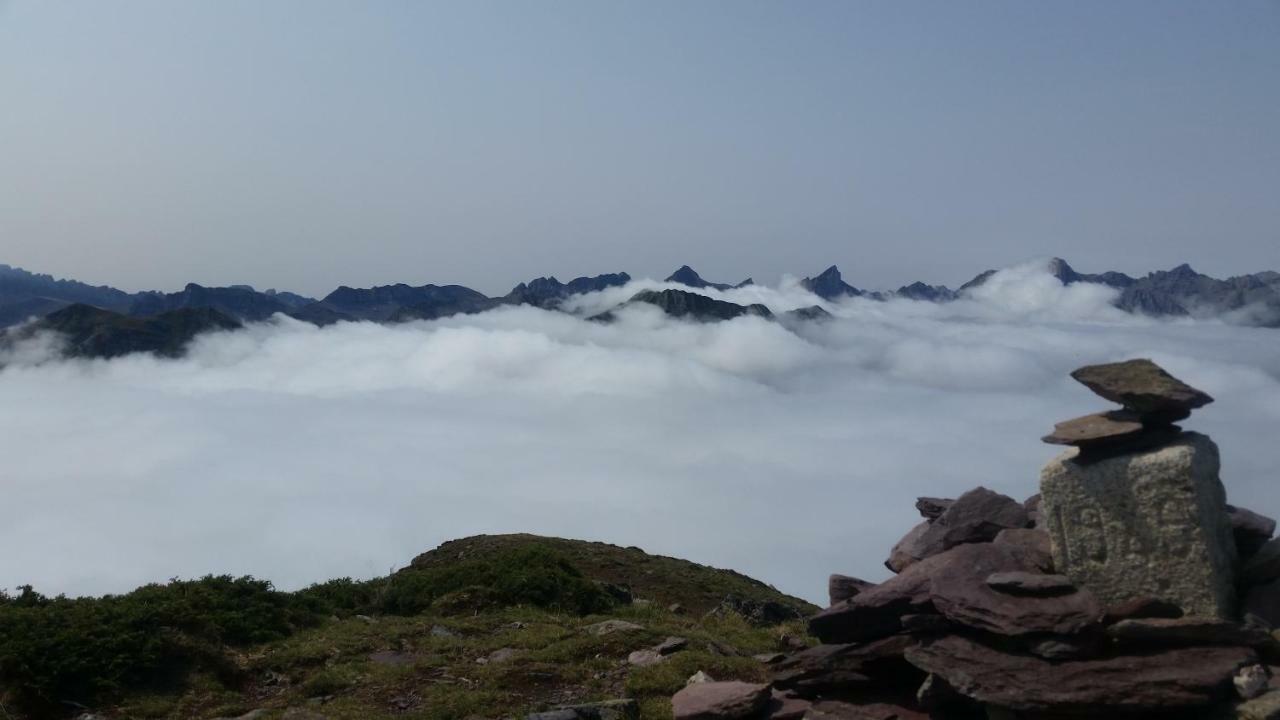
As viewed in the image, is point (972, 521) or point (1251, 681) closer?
point (1251, 681)

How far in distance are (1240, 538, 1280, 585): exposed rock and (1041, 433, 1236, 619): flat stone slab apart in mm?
192

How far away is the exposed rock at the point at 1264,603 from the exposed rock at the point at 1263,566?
9 centimetres

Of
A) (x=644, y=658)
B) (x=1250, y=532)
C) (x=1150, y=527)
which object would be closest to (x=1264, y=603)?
(x=1250, y=532)

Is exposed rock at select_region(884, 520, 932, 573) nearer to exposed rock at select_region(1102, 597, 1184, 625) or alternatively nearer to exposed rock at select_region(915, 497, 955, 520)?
exposed rock at select_region(915, 497, 955, 520)

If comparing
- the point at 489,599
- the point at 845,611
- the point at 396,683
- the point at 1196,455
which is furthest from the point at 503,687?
the point at 1196,455

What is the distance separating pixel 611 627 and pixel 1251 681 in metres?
12.6

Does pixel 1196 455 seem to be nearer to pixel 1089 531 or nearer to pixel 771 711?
pixel 1089 531

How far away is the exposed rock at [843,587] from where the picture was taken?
13.4 meters

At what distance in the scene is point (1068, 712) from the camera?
9.09 meters

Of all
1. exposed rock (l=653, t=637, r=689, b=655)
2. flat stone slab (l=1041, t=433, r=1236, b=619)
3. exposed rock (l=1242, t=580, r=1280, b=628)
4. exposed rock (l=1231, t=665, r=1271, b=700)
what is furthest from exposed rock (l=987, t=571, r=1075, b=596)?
exposed rock (l=653, t=637, r=689, b=655)

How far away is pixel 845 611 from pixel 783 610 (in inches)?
561

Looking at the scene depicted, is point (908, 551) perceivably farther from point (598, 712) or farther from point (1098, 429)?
point (598, 712)

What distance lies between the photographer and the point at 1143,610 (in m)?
9.79

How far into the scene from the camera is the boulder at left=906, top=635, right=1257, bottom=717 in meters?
8.82
